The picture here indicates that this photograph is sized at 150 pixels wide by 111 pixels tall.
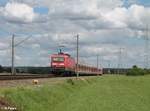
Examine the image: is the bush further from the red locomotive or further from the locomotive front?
the locomotive front

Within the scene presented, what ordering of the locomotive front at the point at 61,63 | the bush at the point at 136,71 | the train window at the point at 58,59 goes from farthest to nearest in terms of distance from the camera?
1. the bush at the point at 136,71
2. the train window at the point at 58,59
3. the locomotive front at the point at 61,63

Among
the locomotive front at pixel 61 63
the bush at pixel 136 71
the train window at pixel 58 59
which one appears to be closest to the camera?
the locomotive front at pixel 61 63

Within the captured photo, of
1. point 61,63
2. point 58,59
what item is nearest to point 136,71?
point 58,59

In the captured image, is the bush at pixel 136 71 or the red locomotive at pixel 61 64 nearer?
the red locomotive at pixel 61 64

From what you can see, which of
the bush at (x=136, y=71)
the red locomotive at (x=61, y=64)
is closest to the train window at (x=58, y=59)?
the red locomotive at (x=61, y=64)

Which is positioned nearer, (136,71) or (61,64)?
(61,64)

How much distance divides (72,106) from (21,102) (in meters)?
4.25

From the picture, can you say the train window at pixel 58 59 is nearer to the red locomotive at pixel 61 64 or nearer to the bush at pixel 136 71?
the red locomotive at pixel 61 64

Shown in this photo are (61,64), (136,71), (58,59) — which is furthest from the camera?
(136,71)

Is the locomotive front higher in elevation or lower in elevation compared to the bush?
higher

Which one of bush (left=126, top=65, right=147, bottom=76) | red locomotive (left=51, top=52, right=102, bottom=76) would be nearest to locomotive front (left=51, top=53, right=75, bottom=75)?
red locomotive (left=51, top=52, right=102, bottom=76)

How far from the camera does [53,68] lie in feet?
288

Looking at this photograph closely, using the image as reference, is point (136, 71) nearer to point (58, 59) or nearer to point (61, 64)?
point (58, 59)

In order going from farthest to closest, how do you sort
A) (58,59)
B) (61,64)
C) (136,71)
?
(136,71) < (58,59) < (61,64)
